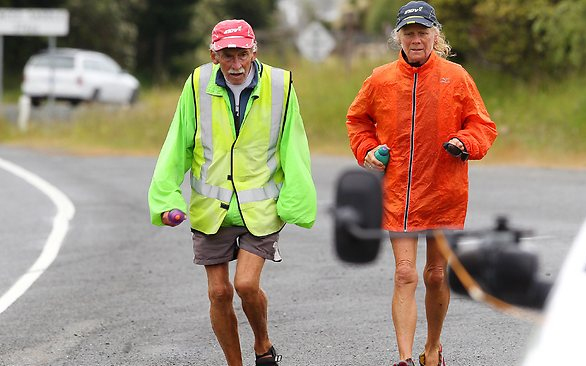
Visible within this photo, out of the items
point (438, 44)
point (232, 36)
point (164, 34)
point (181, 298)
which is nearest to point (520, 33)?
point (181, 298)

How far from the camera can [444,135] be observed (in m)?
6.38

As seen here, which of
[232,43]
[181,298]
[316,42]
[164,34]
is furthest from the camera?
[164,34]

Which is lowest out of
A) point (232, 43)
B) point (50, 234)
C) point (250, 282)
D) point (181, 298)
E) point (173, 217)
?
point (50, 234)

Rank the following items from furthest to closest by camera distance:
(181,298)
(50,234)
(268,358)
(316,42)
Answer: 1. (316,42)
2. (50,234)
3. (181,298)
4. (268,358)

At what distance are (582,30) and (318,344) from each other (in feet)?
63.1

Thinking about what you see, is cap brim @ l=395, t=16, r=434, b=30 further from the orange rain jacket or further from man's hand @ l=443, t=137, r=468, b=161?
man's hand @ l=443, t=137, r=468, b=161

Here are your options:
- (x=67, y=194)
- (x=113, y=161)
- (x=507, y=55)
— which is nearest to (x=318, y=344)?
(x=67, y=194)

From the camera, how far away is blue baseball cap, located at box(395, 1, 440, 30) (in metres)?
6.22

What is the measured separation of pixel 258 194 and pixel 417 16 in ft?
3.58

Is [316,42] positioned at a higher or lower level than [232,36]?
lower

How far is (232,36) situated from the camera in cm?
605

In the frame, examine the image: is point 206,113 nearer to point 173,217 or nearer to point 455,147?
point 173,217

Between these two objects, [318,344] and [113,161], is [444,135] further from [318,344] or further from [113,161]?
[113,161]

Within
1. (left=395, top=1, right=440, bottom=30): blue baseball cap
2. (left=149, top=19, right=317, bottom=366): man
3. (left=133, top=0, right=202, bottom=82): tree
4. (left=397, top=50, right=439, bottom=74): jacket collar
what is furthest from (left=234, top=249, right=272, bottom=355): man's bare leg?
(left=133, top=0, right=202, bottom=82): tree
